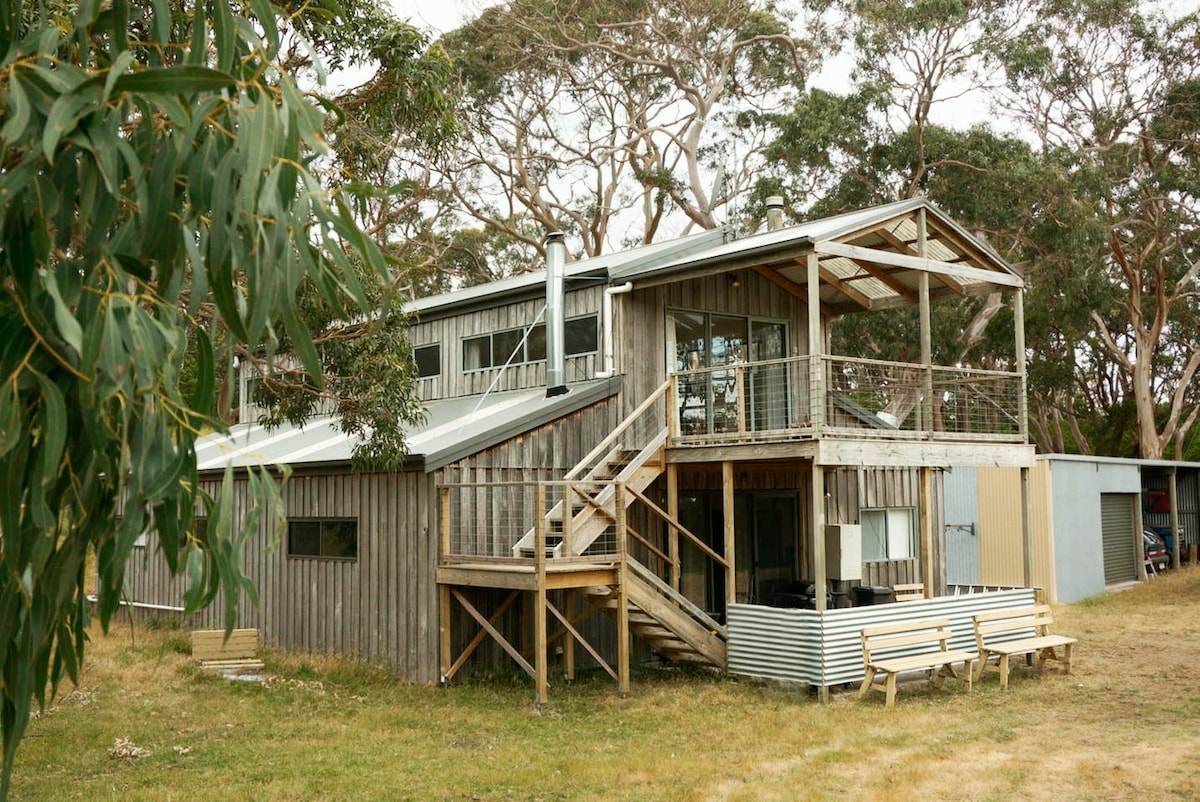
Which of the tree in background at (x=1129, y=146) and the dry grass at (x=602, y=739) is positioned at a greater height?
the tree in background at (x=1129, y=146)

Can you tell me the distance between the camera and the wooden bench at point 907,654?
12.3 meters

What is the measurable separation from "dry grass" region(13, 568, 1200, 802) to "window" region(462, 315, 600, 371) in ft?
15.2

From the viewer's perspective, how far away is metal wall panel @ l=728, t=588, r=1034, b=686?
12.5 metres

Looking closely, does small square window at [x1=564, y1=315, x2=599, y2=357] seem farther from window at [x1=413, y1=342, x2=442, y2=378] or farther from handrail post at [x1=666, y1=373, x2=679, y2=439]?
window at [x1=413, y1=342, x2=442, y2=378]

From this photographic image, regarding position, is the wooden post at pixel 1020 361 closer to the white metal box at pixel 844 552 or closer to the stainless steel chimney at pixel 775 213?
the white metal box at pixel 844 552

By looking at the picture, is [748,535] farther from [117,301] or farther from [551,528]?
[117,301]

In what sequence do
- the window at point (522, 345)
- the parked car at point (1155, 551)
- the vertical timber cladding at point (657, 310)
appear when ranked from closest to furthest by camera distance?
the vertical timber cladding at point (657, 310) → the window at point (522, 345) → the parked car at point (1155, 551)

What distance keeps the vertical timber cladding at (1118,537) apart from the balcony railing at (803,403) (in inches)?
386

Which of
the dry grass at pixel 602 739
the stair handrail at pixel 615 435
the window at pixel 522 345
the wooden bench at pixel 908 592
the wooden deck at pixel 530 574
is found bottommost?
the dry grass at pixel 602 739

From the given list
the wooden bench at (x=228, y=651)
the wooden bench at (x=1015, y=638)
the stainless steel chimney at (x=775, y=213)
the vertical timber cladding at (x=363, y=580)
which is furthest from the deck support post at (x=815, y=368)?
Answer: the wooden bench at (x=228, y=651)

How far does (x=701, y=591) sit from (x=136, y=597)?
32.0 ft

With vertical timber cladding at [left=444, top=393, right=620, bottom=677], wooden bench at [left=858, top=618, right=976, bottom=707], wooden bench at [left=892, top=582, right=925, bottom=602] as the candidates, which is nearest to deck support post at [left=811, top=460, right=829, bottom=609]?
wooden bench at [left=858, top=618, right=976, bottom=707]

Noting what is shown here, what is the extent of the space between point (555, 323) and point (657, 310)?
4.62 feet

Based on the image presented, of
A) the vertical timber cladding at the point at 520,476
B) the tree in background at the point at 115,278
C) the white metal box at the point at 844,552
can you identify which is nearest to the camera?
the tree in background at the point at 115,278
